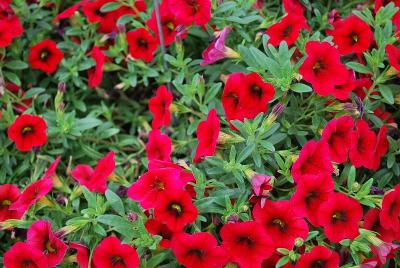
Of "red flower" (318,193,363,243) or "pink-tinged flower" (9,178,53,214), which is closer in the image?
"red flower" (318,193,363,243)

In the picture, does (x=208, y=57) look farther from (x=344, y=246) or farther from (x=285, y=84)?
(x=344, y=246)

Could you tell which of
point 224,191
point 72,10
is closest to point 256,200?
point 224,191

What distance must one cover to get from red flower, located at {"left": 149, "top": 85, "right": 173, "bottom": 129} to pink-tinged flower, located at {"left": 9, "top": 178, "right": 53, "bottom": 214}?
0.45 m

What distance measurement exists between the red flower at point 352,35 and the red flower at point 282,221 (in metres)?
0.61

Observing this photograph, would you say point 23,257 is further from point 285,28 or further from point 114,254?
point 285,28

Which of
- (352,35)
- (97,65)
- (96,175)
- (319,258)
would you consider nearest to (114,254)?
(96,175)

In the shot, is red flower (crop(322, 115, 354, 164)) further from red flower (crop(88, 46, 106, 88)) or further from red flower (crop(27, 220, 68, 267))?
red flower (crop(88, 46, 106, 88))

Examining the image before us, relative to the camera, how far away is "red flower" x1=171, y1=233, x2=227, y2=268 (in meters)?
1.65

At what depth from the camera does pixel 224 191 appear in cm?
179

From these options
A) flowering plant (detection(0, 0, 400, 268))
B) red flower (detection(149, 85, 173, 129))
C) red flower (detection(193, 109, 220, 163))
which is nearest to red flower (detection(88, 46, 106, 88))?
flowering plant (detection(0, 0, 400, 268))

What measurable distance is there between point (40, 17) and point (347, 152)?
1441 millimetres

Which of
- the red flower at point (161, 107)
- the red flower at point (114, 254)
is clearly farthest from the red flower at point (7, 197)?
the red flower at point (161, 107)

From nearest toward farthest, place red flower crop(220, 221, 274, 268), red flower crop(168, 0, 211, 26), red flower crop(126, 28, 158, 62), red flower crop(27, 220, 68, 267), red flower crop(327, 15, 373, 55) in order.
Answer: red flower crop(220, 221, 274, 268)
red flower crop(27, 220, 68, 267)
red flower crop(327, 15, 373, 55)
red flower crop(168, 0, 211, 26)
red flower crop(126, 28, 158, 62)

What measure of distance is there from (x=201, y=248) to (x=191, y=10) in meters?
0.90
